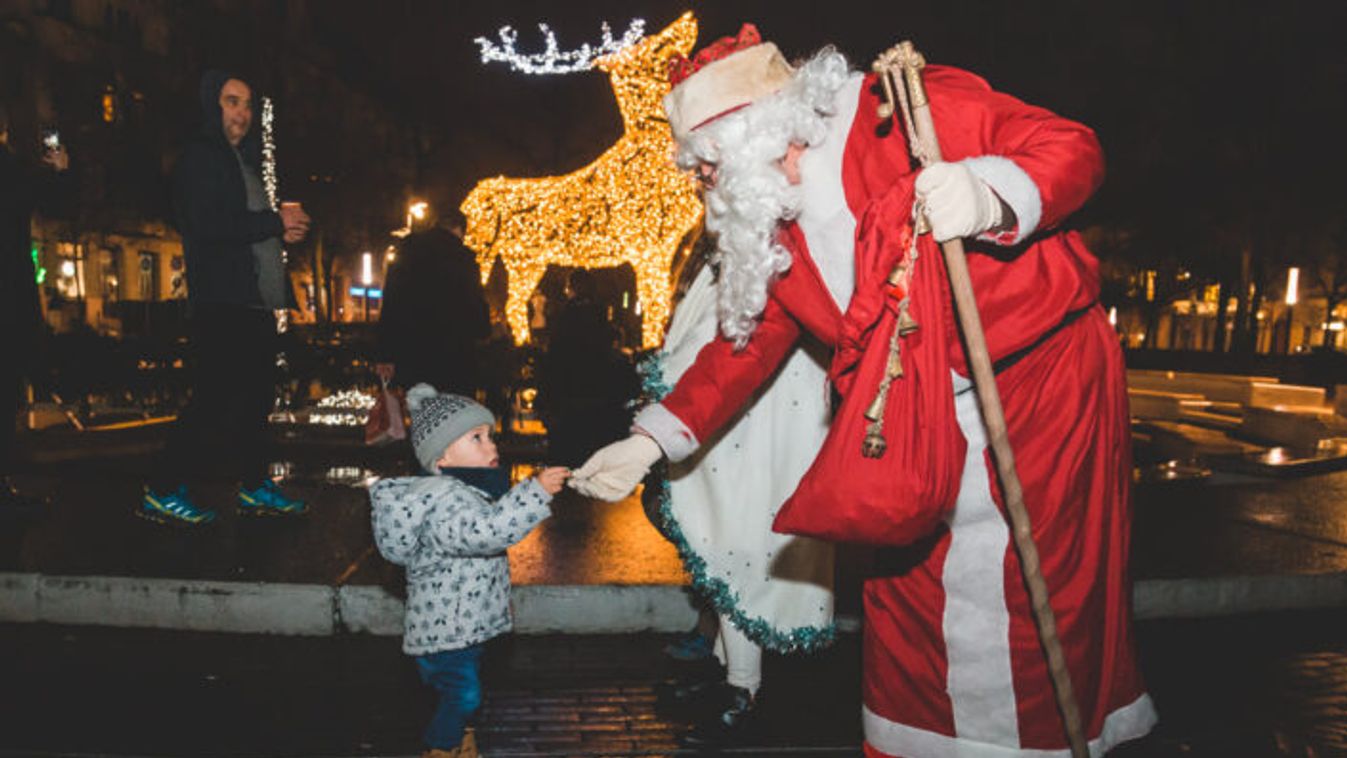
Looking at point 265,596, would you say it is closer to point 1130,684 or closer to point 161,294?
point 1130,684

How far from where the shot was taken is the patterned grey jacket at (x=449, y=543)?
2.84m

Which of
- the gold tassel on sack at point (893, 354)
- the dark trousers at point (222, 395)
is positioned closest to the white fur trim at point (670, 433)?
the gold tassel on sack at point (893, 354)

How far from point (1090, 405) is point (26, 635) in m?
4.43

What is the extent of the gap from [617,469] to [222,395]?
3.14 meters

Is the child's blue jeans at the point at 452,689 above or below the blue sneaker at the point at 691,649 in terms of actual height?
above

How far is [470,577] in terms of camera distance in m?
2.99

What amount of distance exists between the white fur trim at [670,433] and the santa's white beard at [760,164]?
1.43 feet

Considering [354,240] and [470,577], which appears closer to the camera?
[470,577]

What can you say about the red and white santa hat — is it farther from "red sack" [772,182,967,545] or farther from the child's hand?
the child's hand

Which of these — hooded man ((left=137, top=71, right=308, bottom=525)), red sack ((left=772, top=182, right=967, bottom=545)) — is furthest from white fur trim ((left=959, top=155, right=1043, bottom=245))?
hooded man ((left=137, top=71, right=308, bottom=525))

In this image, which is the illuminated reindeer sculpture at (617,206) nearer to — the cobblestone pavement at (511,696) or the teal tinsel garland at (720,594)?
the cobblestone pavement at (511,696)

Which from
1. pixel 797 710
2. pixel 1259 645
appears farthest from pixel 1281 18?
pixel 797 710

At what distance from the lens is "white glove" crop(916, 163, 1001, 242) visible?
1.75 m

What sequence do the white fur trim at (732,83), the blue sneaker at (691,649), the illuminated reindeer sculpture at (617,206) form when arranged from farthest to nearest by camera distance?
1. the illuminated reindeer sculpture at (617,206)
2. the blue sneaker at (691,649)
3. the white fur trim at (732,83)
